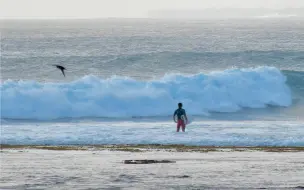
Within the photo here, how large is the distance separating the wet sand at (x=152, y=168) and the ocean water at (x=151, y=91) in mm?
3981

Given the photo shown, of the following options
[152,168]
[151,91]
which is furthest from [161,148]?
[151,91]

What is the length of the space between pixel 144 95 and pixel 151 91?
3.52ft

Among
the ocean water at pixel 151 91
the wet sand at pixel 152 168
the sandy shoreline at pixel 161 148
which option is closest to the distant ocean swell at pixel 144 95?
the ocean water at pixel 151 91

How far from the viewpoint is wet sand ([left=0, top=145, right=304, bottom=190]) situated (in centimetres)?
1866

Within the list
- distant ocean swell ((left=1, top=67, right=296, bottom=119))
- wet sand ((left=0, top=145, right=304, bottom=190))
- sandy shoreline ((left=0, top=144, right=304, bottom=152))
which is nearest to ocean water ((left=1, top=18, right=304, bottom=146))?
distant ocean swell ((left=1, top=67, right=296, bottom=119))

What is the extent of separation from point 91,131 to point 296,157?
1021 centimetres

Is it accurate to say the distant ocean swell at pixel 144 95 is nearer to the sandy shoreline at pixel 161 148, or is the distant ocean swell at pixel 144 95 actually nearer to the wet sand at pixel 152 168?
the sandy shoreline at pixel 161 148

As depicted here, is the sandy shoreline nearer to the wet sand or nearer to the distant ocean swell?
the wet sand

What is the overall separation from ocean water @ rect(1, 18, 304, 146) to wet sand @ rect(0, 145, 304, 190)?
13.1 feet

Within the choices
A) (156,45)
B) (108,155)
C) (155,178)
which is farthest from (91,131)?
(156,45)

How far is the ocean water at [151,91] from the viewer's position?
31.7m

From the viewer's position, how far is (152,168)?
831 inches

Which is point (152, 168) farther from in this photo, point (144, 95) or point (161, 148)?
point (144, 95)

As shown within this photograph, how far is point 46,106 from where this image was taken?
43.7 meters
